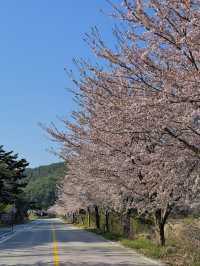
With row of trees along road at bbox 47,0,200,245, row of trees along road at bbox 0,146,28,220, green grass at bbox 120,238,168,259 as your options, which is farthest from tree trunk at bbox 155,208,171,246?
row of trees along road at bbox 0,146,28,220

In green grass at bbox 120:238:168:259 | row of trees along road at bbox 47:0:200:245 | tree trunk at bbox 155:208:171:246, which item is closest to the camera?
row of trees along road at bbox 47:0:200:245

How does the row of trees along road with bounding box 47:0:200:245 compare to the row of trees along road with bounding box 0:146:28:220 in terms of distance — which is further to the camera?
the row of trees along road with bounding box 0:146:28:220

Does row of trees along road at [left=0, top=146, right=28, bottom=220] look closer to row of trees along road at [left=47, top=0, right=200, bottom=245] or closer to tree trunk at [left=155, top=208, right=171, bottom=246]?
tree trunk at [left=155, top=208, right=171, bottom=246]

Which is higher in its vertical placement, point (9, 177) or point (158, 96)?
point (9, 177)

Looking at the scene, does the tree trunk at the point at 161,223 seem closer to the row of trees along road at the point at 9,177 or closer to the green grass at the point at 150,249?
the green grass at the point at 150,249

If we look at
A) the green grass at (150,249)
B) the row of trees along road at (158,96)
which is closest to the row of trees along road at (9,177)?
the green grass at (150,249)

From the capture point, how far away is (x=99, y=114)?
44.4 feet

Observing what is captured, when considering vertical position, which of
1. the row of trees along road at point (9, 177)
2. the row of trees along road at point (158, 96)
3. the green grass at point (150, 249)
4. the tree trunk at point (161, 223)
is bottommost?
the green grass at point (150, 249)

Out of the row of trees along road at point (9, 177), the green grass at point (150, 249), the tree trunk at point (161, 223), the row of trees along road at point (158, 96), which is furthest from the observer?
the row of trees along road at point (9, 177)

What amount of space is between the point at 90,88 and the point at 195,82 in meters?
5.30

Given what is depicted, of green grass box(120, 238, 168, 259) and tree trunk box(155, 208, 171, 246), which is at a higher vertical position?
tree trunk box(155, 208, 171, 246)

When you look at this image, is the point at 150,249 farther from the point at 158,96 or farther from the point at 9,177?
the point at 9,177

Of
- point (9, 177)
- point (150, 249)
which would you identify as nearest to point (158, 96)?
point (150, 249)

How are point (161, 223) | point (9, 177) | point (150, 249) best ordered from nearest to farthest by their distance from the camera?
point (150, 249) → point (161, 223) → point (9, 177)
